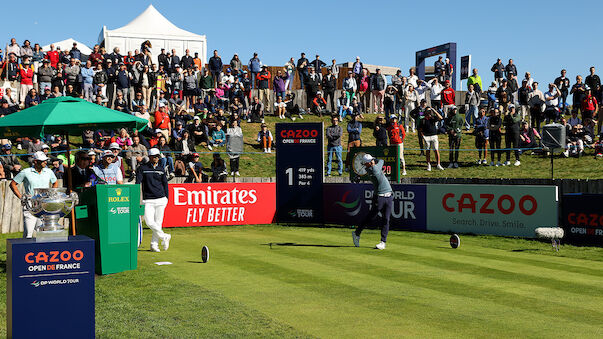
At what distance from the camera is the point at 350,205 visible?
21.5m

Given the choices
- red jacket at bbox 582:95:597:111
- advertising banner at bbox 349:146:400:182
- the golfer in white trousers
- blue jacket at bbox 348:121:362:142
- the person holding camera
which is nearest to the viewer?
the golfer in white trousers

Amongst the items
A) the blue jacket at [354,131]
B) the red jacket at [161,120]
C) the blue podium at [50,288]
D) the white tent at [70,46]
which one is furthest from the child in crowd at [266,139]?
the blue podium at [50,288]

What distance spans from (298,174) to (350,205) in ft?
6.27

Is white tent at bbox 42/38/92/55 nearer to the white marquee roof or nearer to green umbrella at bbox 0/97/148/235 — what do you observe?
the white marquee roof

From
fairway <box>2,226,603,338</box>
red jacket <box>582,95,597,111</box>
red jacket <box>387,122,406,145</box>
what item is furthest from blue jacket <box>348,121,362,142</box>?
fairway <box>2,226,603,338</box>

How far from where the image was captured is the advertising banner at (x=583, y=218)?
1580 centimetres

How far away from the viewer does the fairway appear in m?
8.00

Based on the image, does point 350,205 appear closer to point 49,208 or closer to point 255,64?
point 255,64

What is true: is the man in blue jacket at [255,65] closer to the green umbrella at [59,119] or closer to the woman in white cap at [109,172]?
the woman in white cap at [109,172]

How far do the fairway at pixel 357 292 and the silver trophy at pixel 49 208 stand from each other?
1.99 m

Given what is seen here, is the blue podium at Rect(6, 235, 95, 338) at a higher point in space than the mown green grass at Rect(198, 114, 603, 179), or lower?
lower

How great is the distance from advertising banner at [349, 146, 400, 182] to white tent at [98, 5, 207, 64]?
2010cm

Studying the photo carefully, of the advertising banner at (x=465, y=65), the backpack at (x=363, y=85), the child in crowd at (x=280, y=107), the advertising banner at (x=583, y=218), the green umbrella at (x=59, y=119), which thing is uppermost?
the advertising banner at (x=465, y=65)

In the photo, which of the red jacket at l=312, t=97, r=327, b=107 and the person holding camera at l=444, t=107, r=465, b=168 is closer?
the person holding camera at l=444, t=107, r=465, b=168
